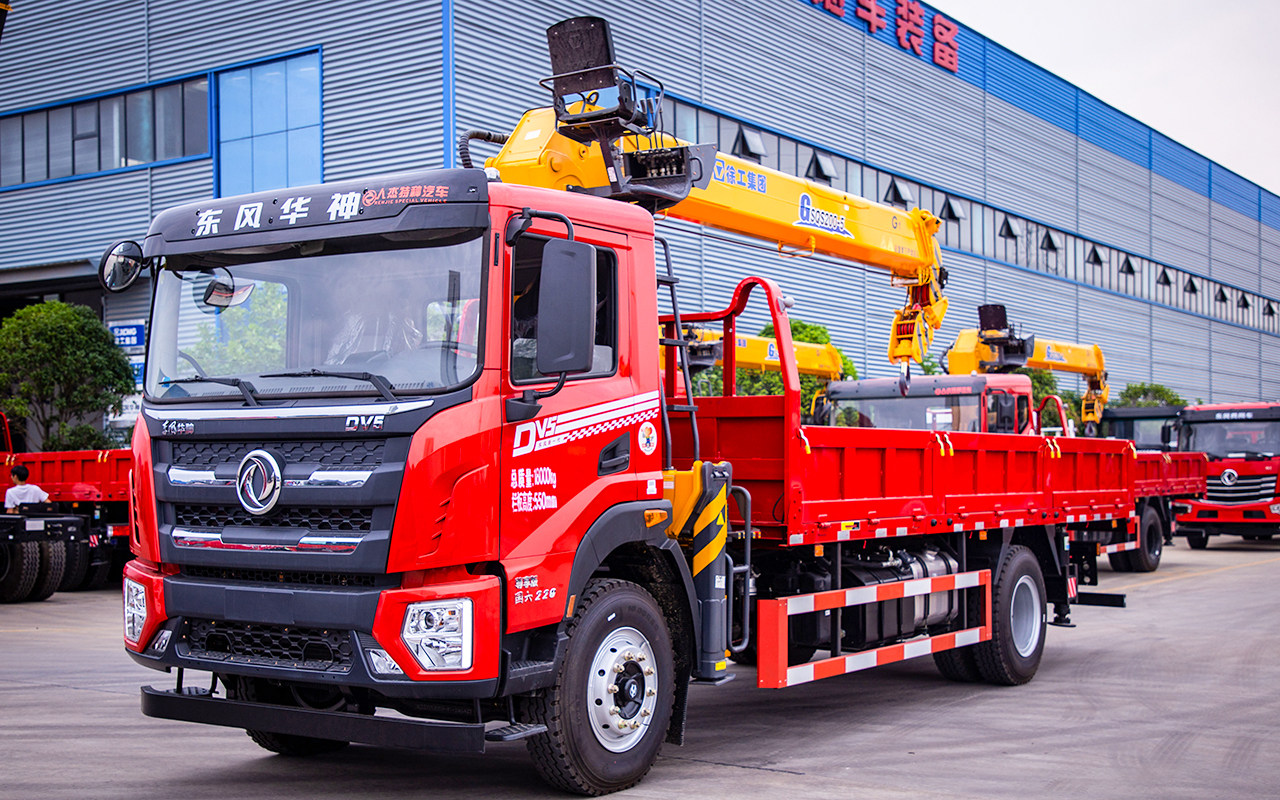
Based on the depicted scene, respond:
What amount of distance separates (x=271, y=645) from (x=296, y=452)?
92 centimetres

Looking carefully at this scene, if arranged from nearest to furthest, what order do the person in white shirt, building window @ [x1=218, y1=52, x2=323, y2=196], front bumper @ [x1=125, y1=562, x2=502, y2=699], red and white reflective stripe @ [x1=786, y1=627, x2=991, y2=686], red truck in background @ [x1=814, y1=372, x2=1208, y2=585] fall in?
front bumper @ [x1=125, y1=562, x2=502, y2=699], red and white reflective stripe @ [x1=786, y1=627, x2=991, y2=686], red truck in background @ [x1=814, y1=372, x2=1208, y2=585], the person in white shirt, building window @ [x1=218, y1=52, x2=323, y2=196]

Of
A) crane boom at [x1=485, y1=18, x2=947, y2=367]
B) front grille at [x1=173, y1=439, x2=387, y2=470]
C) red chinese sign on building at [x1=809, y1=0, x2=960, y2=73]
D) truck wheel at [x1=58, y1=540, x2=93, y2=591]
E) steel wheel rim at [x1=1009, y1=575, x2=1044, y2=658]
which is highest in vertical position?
red chinese sign on building at [x1=809, y1=0, x2=960, y2=73]

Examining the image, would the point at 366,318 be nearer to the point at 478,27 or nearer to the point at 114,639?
the point at 114,639

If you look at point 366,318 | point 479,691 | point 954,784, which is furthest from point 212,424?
point 954,784

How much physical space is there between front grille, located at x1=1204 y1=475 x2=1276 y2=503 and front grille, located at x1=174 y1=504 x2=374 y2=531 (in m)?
22.0

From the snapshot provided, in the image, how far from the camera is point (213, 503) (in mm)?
5816

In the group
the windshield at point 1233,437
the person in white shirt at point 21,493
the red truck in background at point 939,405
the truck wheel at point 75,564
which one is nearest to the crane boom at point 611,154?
the red truck in background at point 939,405

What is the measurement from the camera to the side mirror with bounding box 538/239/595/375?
565 centimetres

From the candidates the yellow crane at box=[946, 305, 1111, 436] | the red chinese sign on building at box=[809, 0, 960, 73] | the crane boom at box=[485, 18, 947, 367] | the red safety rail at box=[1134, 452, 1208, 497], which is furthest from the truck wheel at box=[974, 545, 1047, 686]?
the red chinese sign on building at box=[809, 0, 960, 73]

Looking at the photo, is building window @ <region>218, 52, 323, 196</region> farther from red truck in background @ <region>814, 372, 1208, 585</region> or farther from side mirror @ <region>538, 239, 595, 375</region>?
side mirror @ <region>538, 239, 595, 375</region>

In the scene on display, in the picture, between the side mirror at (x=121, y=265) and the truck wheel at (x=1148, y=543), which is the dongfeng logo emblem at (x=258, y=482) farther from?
the truck wheel at (x=1148, y=543)

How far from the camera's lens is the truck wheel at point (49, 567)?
16328mm

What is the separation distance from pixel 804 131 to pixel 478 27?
11315 mm

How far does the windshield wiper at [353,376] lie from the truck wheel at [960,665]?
19.1ft
